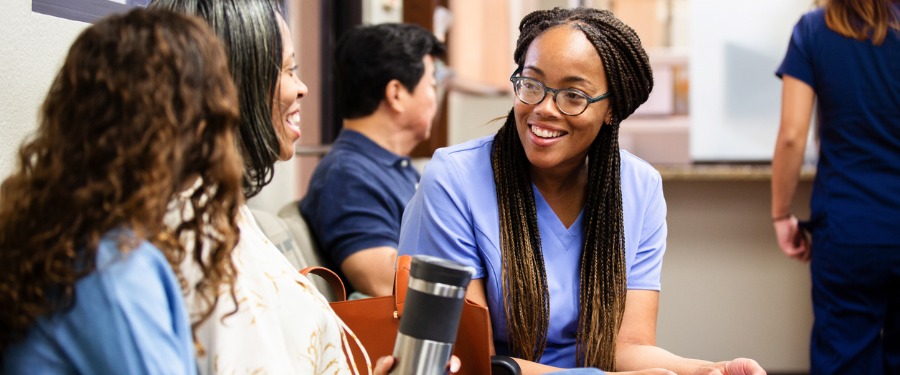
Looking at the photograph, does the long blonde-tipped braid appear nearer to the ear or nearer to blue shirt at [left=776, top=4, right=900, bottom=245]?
the ear

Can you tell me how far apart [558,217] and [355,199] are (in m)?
0.73

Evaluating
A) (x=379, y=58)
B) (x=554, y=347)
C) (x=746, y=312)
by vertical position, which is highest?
(x=379, y=58)

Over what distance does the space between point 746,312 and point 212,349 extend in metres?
3.16

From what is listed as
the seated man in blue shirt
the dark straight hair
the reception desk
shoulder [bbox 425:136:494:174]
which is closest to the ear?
the seated man in blue shirt

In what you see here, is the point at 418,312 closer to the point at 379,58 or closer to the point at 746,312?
the point at 379,58

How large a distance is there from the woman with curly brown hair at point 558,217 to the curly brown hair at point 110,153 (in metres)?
0.79

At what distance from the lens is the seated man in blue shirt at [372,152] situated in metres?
2.31

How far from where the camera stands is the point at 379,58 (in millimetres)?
2623

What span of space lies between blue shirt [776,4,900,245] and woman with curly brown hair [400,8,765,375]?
3.05ft

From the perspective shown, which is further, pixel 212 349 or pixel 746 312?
pixel 746 312

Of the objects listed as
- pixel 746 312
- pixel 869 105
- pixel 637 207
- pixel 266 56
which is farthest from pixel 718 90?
pixel 266 56

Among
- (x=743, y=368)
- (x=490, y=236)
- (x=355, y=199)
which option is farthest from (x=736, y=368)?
(x=355, y=199)

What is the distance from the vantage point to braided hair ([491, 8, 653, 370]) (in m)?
1.69

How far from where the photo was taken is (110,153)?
875 millimetres
